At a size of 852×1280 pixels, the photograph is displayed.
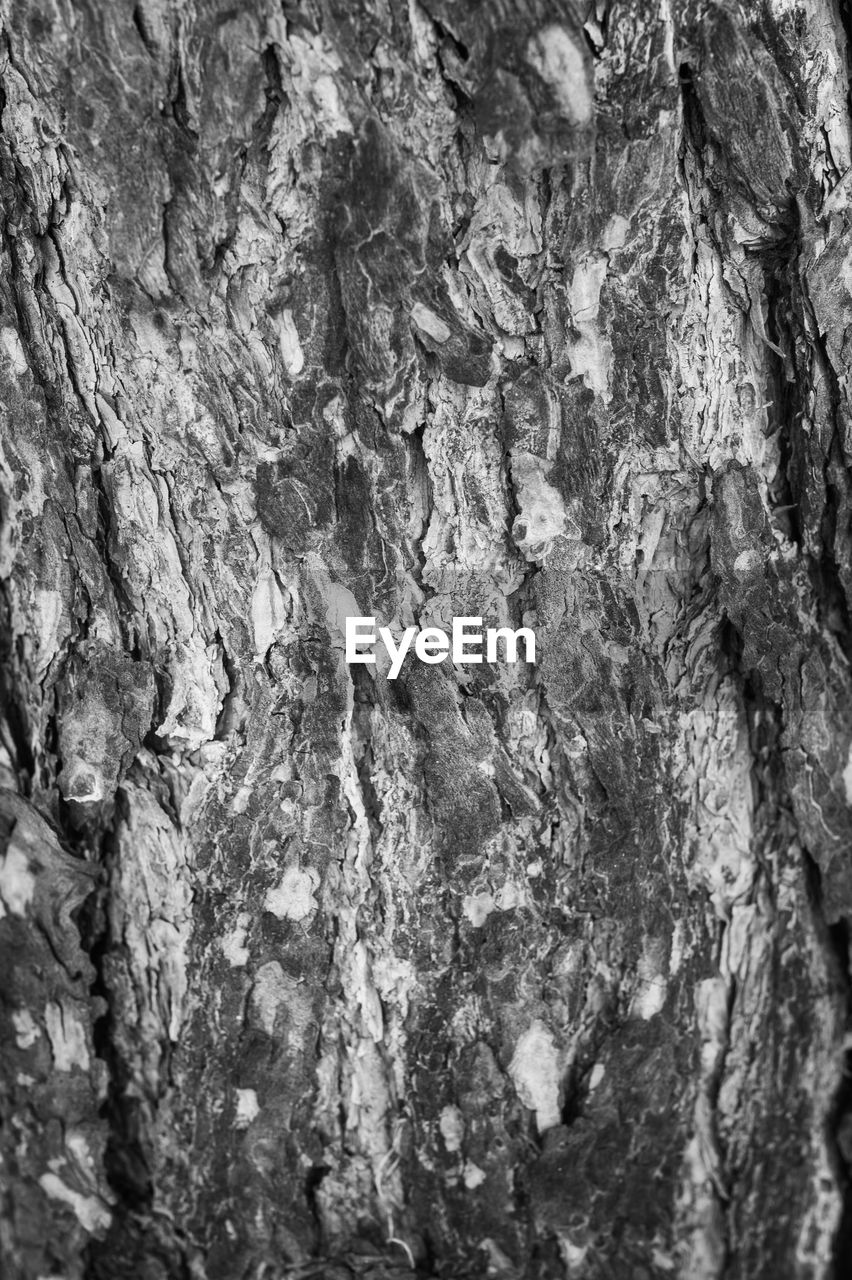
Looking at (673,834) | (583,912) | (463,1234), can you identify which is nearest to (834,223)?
(673,834)

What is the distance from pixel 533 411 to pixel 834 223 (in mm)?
346

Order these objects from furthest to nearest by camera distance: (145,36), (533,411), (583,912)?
(583,912) → (533,411) → (145,36)

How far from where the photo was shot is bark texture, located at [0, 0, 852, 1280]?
0.92 meters

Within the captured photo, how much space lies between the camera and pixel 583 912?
111 cm

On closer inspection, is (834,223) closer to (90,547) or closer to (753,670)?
(753,670)

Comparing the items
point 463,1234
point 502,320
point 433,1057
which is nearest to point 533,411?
point 502,320

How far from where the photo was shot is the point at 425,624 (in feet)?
3.40

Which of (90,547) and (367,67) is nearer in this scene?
(367,67)

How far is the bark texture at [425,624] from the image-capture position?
36.0 inches

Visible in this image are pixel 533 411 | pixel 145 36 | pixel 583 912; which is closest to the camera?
pixel 145 36

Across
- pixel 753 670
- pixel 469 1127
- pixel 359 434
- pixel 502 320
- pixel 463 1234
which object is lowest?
pixel 463 1234

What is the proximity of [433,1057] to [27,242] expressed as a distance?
38.2 inches

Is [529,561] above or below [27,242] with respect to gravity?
below

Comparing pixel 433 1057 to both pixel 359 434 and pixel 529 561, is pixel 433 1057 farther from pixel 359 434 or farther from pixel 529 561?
pixel 359 434
